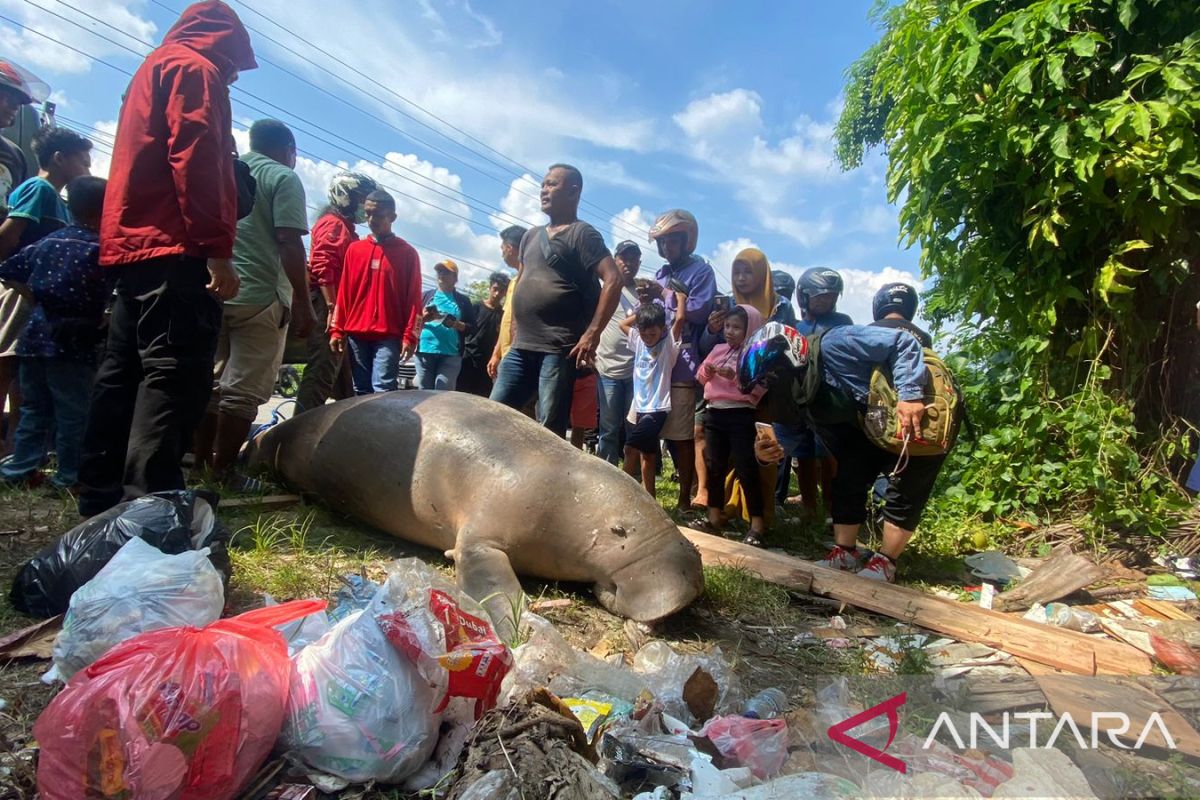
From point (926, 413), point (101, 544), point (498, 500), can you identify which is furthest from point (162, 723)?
point (926, 413)

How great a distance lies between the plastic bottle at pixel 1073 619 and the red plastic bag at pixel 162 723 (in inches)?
138

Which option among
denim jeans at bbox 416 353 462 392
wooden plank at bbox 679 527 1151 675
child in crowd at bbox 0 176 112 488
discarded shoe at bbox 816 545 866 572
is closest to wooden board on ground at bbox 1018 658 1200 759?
wooden plank at bbox 679 527 1151 675

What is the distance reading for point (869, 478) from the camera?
3986mm

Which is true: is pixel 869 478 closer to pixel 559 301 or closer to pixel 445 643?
pixel 559 301

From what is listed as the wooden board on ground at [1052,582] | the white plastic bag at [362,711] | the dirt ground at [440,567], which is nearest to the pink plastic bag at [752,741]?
the dirt ground at [440,567]

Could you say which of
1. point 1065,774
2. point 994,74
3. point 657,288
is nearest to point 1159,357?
point 994,74

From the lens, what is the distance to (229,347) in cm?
410

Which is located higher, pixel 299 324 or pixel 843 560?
pixel 299 324

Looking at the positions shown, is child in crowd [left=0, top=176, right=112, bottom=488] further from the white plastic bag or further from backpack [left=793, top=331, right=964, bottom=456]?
backpack [left=793, top=331, right=964, bottom=456]

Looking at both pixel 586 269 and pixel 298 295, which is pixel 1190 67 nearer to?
pixel 586 269

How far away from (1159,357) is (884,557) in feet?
7.84

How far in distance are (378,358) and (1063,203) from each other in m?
4.72

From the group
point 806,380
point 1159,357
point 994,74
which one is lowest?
point 806,380

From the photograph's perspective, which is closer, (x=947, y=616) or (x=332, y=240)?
(x=947, y=616)
